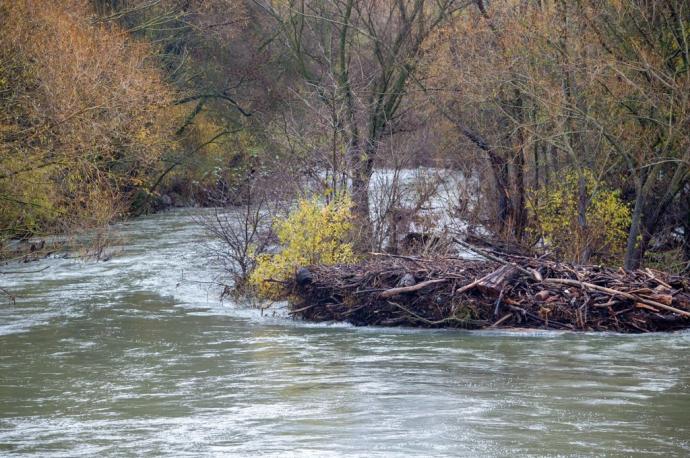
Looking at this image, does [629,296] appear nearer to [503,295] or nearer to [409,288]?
[503,295]

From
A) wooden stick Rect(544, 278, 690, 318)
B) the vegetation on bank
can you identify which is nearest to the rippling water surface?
wooden stick Rect(544, 278, 690, 318)

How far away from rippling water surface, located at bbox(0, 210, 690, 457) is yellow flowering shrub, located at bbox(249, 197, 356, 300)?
32.1 inches

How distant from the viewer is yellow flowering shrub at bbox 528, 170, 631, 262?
72.7 ft

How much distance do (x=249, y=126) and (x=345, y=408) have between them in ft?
93.9

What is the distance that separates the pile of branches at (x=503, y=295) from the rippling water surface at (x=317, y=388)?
1.37 ft

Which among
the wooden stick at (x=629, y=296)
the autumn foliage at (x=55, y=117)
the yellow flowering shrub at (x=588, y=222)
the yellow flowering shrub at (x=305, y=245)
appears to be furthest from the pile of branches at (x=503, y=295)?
the autumn foliage at (x=55, y=117)

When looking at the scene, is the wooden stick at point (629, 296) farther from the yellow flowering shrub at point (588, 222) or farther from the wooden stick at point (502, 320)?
the yellow flowering shrub at point (588, 222)

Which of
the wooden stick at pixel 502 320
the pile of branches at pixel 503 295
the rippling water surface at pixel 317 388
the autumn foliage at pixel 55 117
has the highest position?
the autumn foliage at pixel 55 117

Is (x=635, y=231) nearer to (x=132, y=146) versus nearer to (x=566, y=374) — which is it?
(x=566, y=374)

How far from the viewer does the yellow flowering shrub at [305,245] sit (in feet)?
63.0

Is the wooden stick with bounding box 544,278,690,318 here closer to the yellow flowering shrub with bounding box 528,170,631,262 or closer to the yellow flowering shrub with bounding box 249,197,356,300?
the yellow flowering shrub with bounding box 249,197,356,300

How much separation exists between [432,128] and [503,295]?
1174cm

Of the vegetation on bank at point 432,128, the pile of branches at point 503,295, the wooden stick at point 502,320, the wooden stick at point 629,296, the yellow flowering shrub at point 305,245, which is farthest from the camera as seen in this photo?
the vegetation on bank at point 432,128

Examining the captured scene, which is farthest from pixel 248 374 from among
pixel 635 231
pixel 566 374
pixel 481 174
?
pixel 481 174
